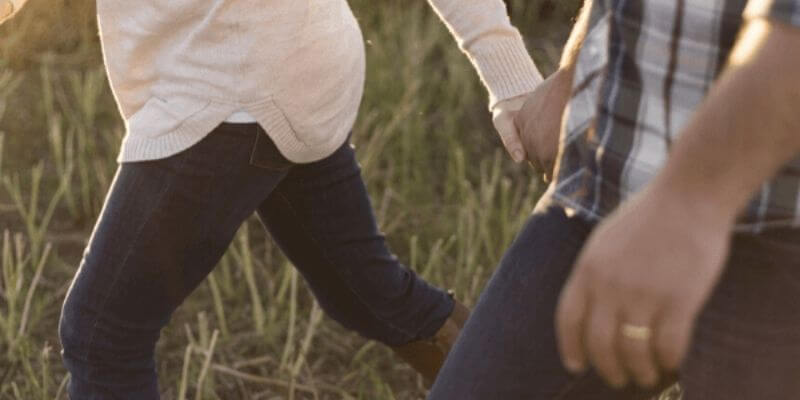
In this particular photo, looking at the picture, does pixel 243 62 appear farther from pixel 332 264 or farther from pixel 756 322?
pixel 756 322

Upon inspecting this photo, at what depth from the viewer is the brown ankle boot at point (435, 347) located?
2.32 meters

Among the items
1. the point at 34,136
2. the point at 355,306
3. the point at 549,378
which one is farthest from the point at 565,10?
the point at 549,378

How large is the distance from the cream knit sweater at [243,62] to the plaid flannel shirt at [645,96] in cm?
45

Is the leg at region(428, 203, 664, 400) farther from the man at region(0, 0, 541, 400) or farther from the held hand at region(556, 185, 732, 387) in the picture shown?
the held hand at region(556, 185, 732, 387)

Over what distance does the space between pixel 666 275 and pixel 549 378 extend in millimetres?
493

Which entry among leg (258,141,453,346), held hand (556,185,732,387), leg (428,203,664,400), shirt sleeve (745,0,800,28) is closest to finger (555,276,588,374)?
held hand (556,185,732,387)

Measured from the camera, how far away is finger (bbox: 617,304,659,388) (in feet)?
3.08

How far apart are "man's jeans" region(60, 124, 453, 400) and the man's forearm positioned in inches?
35.3

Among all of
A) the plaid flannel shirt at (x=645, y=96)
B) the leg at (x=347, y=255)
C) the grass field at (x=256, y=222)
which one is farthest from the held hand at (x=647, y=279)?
the grass field at (x=256, y=222)

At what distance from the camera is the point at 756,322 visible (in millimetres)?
1209

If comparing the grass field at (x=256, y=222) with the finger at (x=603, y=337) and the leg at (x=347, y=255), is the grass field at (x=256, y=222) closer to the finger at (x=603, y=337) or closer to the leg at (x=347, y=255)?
the leg at (x=347, y=255)

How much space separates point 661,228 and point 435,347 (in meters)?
1.42

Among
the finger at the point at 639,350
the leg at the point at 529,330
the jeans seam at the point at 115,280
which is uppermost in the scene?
the finger at the point at 639,350

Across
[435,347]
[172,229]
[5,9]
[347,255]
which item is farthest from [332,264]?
[5,9]
